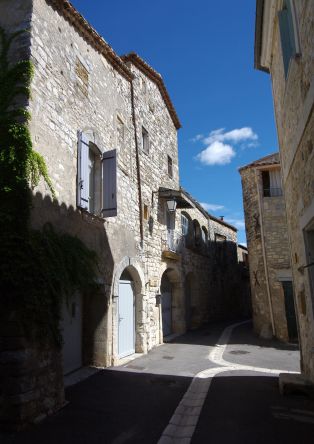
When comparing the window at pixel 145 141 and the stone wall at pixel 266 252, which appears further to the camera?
the stone wall at pixel 266 252

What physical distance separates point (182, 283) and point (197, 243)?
359 centimetres

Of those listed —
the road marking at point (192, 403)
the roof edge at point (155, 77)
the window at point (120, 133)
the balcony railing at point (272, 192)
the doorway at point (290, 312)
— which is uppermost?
the roof edge at point (155, 77)

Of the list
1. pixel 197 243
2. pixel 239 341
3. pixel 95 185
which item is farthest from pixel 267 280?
pixel 95 185

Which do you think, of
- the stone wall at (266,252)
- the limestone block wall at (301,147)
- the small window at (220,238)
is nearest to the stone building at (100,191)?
the stone wall at (266,252)

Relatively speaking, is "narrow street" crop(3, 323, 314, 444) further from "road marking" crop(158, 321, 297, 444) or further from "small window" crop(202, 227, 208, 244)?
"small window" crop(202, 227, 208, 244)

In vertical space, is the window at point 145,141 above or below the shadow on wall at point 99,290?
above

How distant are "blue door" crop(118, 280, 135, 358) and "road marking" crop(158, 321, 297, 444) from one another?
6.77 feet

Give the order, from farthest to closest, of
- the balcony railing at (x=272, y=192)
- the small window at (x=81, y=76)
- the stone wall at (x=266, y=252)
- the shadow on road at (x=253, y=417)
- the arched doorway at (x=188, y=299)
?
1. the arched doorway at (x=188, y=299)
2. the balcony railing at (x=272, y=192)
3. the stone wall at (x=266, y=252)
4. the small window at (x=81, y=76)
5. the shadow on road at (x=253, y=417)

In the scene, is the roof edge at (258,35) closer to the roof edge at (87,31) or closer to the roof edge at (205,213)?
the roof edge at (87,31)

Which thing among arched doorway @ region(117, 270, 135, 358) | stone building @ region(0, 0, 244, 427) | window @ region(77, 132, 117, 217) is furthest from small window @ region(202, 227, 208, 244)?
window @ region(77, 132, 117, 217)

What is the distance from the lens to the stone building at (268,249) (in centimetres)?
1151

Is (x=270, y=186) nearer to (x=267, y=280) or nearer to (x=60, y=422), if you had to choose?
(x=267, y=280)

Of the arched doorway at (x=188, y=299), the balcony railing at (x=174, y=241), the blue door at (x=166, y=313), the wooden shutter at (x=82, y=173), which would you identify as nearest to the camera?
the wooden shutter at (x=82, y=173)

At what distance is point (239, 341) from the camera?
1141 centimetres
